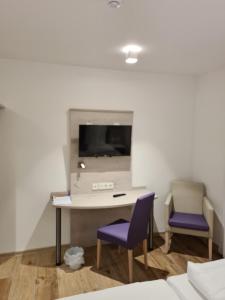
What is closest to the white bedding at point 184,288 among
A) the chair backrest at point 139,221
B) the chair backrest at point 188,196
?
the chair backrest at point 139,221

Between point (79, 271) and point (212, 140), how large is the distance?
2.33 metres

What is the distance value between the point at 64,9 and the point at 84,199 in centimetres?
205

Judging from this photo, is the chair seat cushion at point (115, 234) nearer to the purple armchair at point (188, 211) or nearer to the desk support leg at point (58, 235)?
the desk support leg at point (58, 235)

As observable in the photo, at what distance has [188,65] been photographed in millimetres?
3076

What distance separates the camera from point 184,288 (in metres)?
1.57

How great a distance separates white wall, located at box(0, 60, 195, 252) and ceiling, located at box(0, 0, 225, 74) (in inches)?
11.1

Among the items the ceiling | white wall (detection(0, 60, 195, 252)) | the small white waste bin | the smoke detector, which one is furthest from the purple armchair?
the smoke detector

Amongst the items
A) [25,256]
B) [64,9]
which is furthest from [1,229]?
[64,9]

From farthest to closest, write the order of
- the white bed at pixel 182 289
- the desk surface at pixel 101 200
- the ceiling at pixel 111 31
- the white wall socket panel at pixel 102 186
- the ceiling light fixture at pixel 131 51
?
the white wall socket panel at pixel 102 186
the desk surface at pixel 101 200
the ceiling light fixture at pixel 131 51
the ceiling at pixel 111 31
the white bed at pixel 182 289

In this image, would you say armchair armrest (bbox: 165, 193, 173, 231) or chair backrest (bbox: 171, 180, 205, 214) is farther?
chair backrest (bbox: 171, 180, 205, 214)

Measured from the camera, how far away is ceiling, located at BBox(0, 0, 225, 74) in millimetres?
1604

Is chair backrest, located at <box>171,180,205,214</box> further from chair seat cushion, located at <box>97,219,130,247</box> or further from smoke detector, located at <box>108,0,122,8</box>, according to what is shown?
smoke detector, located at <box>108,0,122,8</box>

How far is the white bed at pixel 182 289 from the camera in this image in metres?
1.47

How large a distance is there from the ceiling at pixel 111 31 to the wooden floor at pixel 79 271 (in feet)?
7.70
